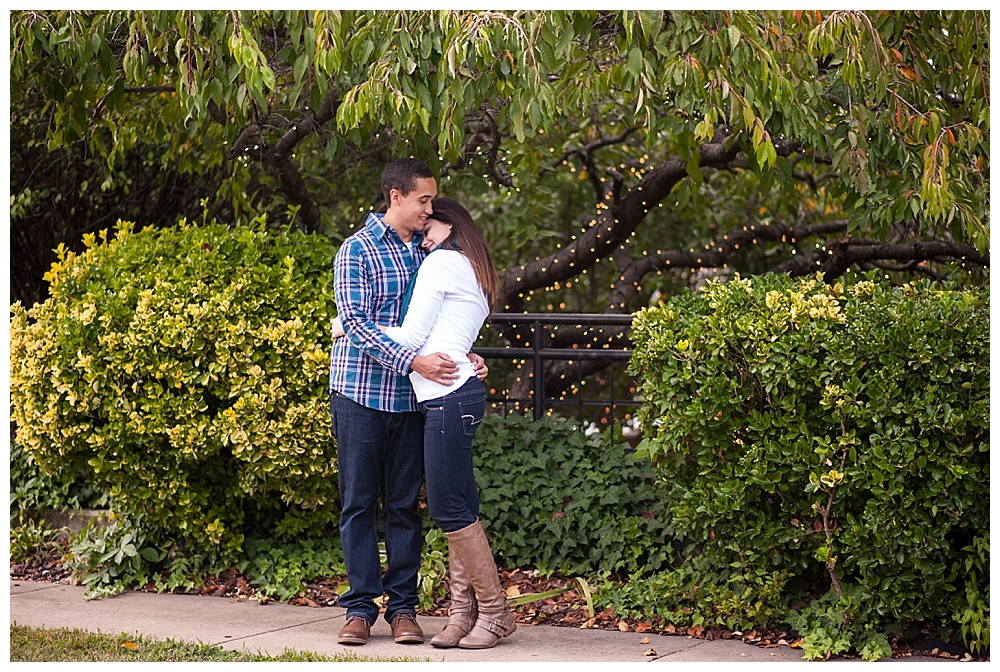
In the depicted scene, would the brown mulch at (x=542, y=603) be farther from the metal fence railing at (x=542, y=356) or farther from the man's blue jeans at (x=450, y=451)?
the metal fence railing at (x=542, y=356)

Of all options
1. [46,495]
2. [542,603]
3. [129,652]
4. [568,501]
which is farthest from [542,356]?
[46,495]

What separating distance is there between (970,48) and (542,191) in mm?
3182

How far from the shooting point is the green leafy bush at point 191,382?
16.9 feet

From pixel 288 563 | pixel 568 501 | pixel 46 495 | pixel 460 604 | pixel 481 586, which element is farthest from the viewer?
pixel 46 495

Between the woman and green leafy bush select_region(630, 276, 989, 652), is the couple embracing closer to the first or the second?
the woman

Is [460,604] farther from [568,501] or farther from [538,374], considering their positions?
[538,374]

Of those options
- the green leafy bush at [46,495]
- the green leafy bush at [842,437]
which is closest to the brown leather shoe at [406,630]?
the green leafy bush at [842,437]

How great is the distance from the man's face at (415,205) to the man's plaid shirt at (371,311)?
77 mm

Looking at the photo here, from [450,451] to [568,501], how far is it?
4.83ft

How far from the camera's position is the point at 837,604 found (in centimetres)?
434

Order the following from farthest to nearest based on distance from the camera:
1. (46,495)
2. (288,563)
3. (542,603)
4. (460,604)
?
1. (46,495)
2. (288,563)
3. (542,603)
4. (460,604)

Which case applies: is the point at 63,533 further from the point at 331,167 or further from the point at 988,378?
the point at 988,378

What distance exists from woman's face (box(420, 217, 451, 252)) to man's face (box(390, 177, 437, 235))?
0.03m

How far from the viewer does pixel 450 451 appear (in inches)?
169
